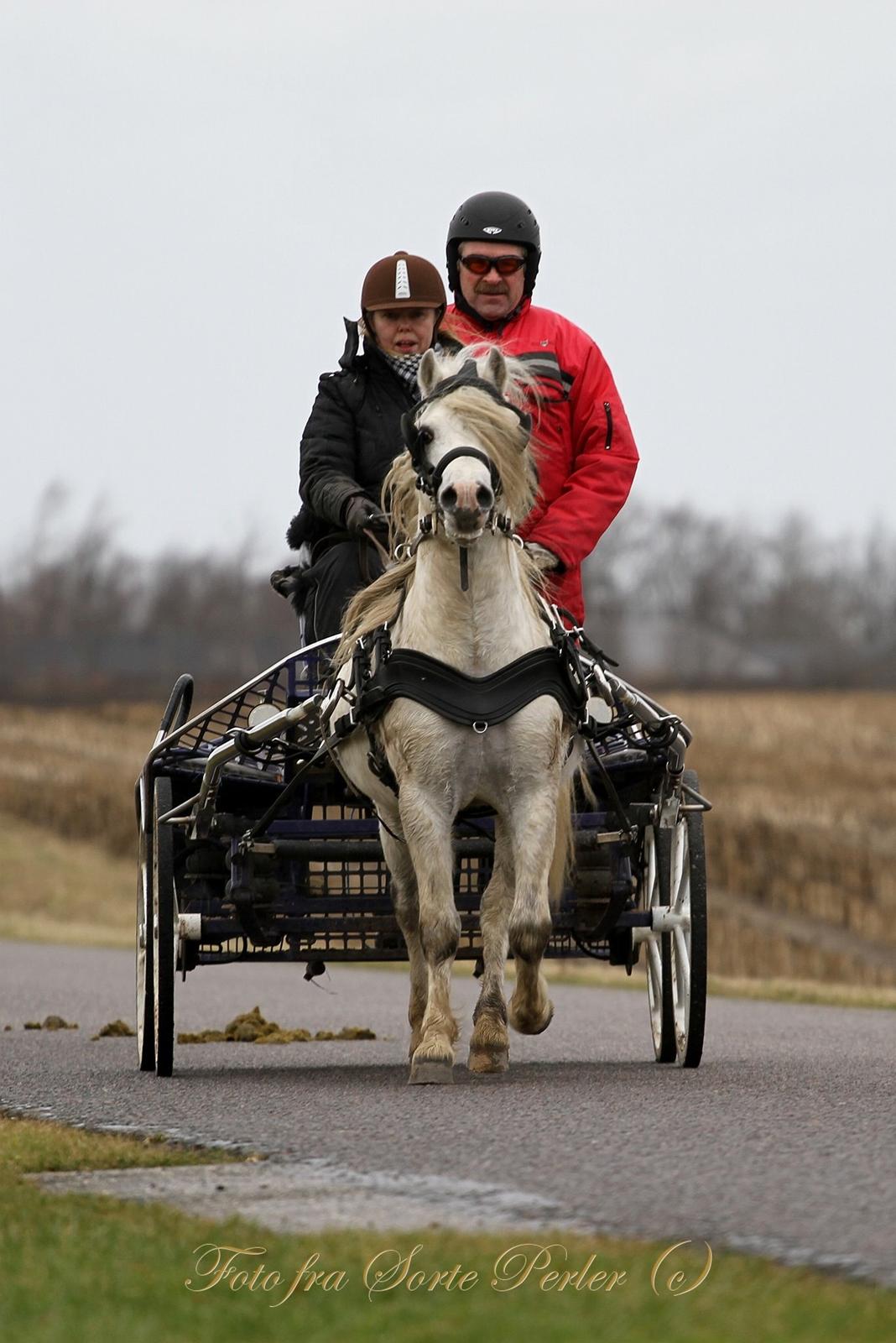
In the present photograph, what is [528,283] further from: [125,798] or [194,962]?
[125,798]

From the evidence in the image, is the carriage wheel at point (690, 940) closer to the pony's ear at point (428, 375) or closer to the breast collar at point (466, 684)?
the breast collar at point (466, 684)

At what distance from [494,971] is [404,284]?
8.60 feet

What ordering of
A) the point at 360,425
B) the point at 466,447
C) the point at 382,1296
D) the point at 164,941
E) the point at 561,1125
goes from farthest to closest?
the point at 360,425 < the point at 164,941 < the point at 466,447 < the point at 561,1125 < the point at 382,1296

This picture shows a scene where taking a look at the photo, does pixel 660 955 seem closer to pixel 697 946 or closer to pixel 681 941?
pixel 681 941

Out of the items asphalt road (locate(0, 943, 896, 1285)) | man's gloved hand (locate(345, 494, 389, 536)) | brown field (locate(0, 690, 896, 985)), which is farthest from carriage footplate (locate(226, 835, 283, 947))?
brown field (locate(0, 690, 896, 985))

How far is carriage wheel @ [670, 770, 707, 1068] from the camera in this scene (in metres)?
7.56

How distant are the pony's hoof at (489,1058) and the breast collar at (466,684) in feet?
3.75

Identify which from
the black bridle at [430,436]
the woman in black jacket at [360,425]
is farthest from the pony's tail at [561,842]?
the woman in black jacket at [360,425]

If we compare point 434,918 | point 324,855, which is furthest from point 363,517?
point 434,918

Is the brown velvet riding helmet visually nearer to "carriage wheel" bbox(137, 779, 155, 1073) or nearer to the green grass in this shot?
"carriage wheel" bbox(137, 779, 155, 1073)

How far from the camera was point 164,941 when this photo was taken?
7.82m

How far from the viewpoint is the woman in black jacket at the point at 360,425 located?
819cm

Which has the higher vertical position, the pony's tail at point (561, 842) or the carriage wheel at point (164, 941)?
the pony's tail at point (561, 842)

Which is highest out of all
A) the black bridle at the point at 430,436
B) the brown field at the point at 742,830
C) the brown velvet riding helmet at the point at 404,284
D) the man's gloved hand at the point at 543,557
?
the brown velvet riding helmet at the point at 404,284
